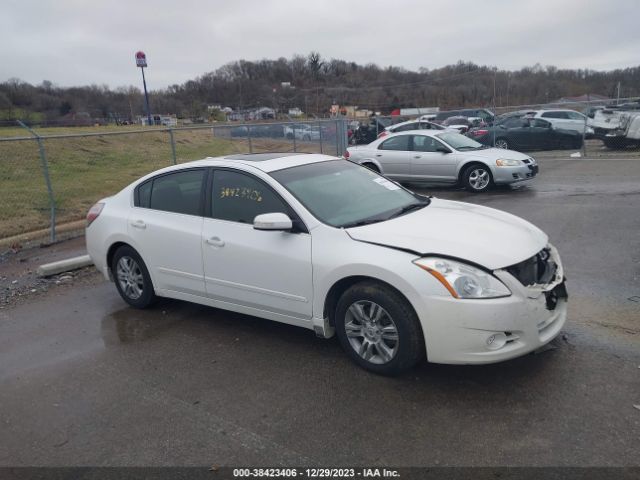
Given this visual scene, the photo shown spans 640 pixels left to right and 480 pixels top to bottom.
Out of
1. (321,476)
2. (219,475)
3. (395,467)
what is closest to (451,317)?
(395,467)

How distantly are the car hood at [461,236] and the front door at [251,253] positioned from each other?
552 millimetres

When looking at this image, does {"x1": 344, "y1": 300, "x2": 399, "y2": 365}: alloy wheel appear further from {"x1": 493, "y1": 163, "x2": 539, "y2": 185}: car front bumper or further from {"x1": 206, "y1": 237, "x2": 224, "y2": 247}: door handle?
{"x1": 493, "y1": 163, "x2": 539, "y2": 185}: car front bumper

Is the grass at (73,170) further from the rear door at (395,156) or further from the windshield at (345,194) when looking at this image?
the windshield at (345,194)

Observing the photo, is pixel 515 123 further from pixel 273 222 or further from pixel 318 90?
pixel 318 90

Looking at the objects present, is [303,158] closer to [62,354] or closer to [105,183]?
[62,354]

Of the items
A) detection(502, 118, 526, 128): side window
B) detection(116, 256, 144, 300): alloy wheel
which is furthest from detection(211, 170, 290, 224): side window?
detection(502, 118, 526, 128): side window

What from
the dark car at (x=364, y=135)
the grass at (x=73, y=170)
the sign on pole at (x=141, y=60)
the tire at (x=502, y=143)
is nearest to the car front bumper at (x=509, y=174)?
the grass at (x=73, y=170)

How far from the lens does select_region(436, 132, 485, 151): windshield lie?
39.8 feet

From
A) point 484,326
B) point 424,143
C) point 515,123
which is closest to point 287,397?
point 484,326

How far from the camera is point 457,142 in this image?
12.3m

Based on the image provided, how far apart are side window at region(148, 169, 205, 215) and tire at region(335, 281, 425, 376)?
187 centimetres

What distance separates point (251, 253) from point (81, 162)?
16.4 metres

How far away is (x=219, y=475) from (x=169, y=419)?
74cm

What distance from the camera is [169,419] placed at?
3453 mm
